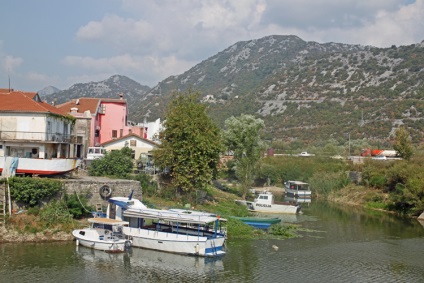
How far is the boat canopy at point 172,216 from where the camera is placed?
32.3m

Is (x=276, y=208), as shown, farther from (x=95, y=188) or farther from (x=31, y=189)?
(x=31, y=189)

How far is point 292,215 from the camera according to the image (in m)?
52.8

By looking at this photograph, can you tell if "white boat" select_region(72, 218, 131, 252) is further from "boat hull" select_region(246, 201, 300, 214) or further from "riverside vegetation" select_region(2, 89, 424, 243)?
"boat hull" select_region(246, 201, 300, 214)

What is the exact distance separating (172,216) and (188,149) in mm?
15057

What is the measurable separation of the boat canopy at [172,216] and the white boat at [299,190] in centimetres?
3714

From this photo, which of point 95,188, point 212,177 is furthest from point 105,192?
point 212,177

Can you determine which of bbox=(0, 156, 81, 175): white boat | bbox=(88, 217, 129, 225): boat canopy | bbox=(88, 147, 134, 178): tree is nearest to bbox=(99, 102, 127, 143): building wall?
bbox=(88, 147, 134, 178): tree

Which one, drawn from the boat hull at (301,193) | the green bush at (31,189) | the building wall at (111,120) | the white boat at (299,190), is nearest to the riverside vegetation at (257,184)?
the green bush at (31,189)

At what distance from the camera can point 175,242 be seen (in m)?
31.8

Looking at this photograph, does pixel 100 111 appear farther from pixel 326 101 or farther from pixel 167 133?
pixel 326 101

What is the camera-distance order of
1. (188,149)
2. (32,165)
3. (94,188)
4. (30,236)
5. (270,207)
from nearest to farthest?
1. (30,236)
2. (32,165)
3. (94,188)
4. (188,149)
5. (270,207)

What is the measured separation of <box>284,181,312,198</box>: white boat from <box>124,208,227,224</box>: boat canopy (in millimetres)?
37138

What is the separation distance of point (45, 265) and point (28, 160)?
11.0 m

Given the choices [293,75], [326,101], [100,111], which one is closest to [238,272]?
[100,111]
